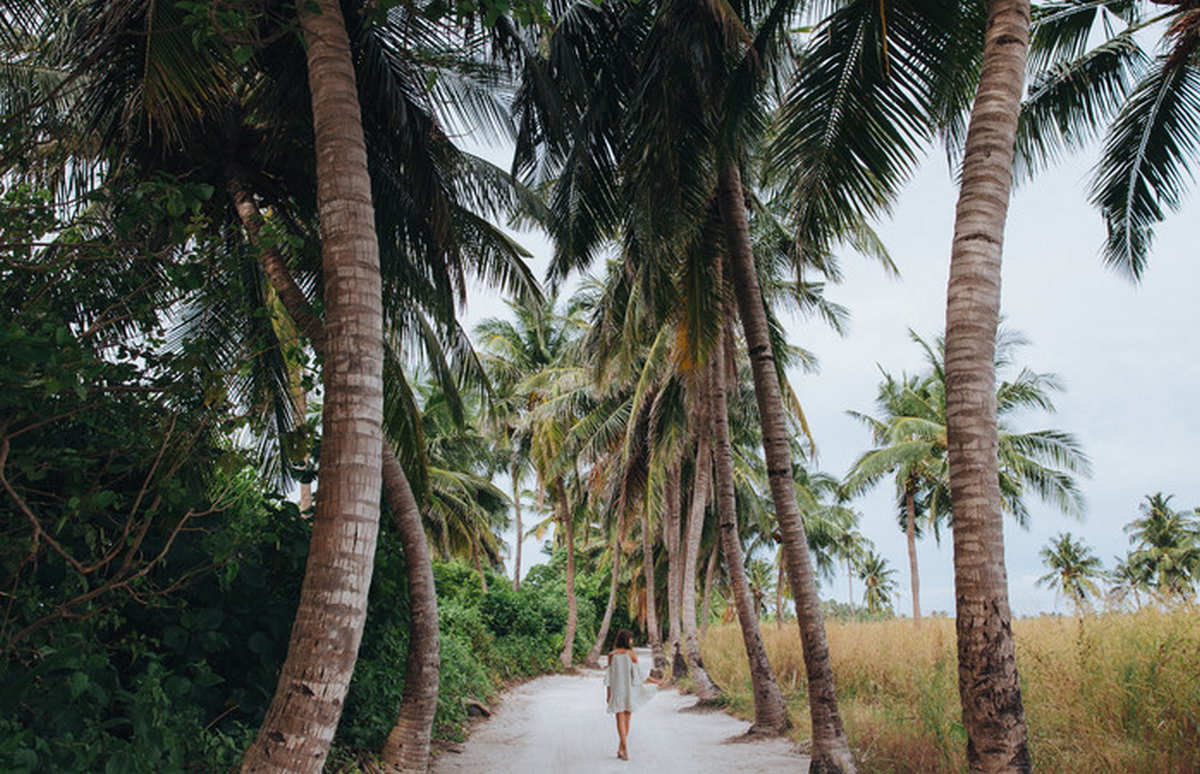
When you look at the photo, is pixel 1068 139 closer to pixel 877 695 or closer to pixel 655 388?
pixel 877 695

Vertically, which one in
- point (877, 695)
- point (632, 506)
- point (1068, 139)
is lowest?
point (877, 695)

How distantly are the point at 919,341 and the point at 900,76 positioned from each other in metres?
20.0

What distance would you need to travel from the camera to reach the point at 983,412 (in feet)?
13.6

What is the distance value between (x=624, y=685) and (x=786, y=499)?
330 cm

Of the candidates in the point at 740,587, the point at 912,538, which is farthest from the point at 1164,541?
the point at 740,587

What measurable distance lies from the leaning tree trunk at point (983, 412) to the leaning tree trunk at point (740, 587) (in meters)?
5.94

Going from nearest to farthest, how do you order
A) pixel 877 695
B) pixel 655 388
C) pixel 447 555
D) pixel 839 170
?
pixel 839 170, pixel 877 695, pixel 655 388, pixel 447 555

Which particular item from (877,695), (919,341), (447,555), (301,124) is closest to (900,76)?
(301,124)

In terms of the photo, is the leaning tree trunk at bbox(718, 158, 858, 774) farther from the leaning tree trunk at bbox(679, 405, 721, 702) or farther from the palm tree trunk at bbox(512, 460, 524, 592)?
the palm tree trunk at bbox(512, 460, 524, 592)

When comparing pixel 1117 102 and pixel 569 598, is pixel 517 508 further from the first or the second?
pixel 1117 102

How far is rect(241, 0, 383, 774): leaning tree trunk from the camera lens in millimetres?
3467

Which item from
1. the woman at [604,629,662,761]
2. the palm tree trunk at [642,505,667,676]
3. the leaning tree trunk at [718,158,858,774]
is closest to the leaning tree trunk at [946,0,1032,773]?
the leaning tree trunk at [718,158,858,774]

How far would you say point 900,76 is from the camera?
6016 mm

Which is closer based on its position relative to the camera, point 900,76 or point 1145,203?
point 900,76
